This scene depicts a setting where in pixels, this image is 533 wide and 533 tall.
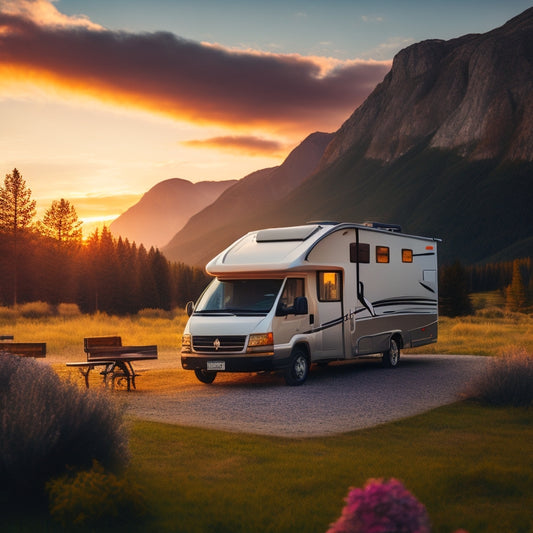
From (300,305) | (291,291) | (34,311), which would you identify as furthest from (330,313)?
(34,311)

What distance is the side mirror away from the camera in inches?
636

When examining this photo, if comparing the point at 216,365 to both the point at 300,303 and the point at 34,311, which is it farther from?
the point at 34,311

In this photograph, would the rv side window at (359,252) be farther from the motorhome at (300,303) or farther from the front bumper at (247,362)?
the front bumper at (247,362)

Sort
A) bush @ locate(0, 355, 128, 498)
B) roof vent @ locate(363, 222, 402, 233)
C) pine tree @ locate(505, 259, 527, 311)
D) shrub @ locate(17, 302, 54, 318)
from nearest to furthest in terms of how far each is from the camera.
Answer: bush @ locate(0, 355, 128, 498), roof vent @ locate(363, 222, 402, 233), shrub @ locate(17, 302, 54, 318), pine tree @ locate(505, 259, 527, 311)

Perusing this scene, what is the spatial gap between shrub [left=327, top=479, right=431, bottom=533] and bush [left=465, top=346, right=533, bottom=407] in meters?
10.3

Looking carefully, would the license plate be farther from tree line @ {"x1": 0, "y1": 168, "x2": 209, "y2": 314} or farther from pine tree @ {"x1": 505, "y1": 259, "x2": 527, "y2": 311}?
pine tree @ {"x1": 505, "y1": 259, "x2": 527, "y2": 311}

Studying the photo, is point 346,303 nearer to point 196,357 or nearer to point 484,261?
point 196,357

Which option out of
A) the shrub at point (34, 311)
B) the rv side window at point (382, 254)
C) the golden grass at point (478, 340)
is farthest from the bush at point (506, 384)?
the shrub at point (34, 311)

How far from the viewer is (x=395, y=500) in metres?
3.48

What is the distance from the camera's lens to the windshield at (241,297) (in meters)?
16.2

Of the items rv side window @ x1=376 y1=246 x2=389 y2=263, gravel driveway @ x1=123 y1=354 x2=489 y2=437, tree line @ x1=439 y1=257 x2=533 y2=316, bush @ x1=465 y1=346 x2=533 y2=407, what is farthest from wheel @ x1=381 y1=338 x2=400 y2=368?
tree line @ x1=439 y1=257 x2=533 y2=316

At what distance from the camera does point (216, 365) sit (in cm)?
1567

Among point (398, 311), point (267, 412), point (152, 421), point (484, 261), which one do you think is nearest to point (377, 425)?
point (267, 412)

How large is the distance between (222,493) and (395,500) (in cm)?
404
